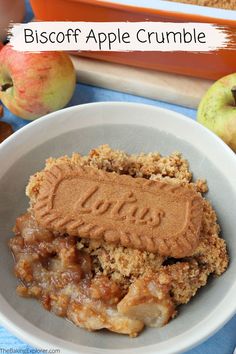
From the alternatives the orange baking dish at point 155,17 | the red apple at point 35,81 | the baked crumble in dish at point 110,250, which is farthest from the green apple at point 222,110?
the red apple at point 35,81

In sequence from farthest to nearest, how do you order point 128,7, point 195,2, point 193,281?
1. point 195,2
2. point 128,7
3. point 193,281

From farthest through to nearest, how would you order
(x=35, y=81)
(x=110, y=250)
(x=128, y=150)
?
(x=35, y=81)
(x=128, y=150)
(x=110, y=250)

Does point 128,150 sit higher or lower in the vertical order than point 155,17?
lower

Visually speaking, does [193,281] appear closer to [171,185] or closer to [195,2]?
[171,185]

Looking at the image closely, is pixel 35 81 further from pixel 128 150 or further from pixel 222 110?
pixel 222 110

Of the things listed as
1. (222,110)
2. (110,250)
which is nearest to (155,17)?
(222,110)

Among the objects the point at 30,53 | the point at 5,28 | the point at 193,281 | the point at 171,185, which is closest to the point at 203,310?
the point at 193,281

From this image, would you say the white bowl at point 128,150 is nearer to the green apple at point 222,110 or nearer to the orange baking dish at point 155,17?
the green apple at point 222,110
